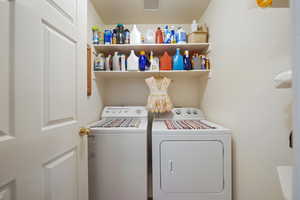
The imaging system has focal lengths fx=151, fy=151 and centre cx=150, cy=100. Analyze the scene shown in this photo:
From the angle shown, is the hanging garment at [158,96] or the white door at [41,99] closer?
the white door at [41,99]

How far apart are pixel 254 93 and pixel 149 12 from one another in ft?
5.84

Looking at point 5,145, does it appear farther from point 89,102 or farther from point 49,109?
point 89,102

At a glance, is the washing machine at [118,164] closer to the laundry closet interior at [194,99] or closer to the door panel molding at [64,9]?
the laundry closet interior at [194,99]

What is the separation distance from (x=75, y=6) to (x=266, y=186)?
202 cm

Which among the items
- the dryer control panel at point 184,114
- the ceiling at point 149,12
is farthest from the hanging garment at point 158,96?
the ceiling at point 149,12

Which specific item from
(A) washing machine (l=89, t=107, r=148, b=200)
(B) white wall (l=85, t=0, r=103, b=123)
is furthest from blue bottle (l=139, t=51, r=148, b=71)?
(A) washing machine (l=89, t=107, r=148, b=200)

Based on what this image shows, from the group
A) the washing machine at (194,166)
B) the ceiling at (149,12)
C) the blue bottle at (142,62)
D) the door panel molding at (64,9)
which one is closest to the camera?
the door panel molding at (64,9)

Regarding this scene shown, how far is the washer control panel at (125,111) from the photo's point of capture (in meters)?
2.30

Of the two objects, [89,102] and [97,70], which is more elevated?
[97,70]

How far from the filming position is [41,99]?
80cm

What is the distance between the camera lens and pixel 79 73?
1.18 metres

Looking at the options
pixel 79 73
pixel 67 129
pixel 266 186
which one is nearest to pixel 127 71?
pixel 79 73

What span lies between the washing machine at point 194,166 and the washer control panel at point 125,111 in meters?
0.84

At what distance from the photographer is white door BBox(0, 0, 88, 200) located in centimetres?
62
